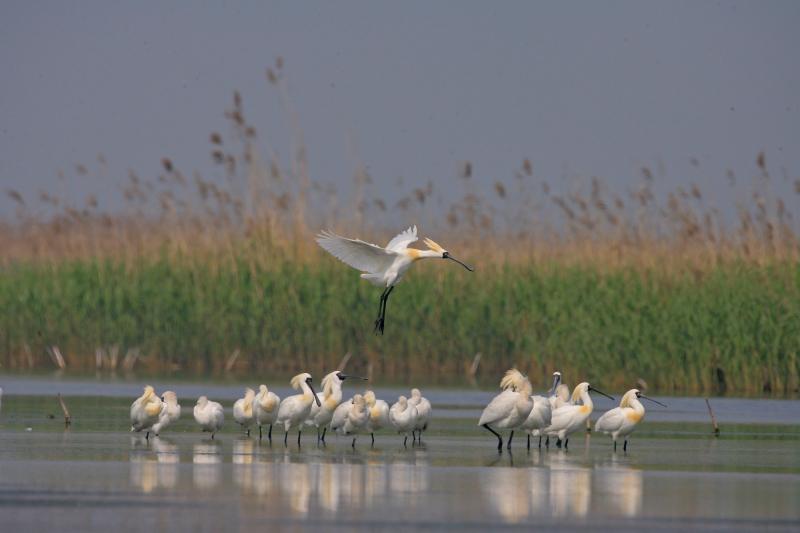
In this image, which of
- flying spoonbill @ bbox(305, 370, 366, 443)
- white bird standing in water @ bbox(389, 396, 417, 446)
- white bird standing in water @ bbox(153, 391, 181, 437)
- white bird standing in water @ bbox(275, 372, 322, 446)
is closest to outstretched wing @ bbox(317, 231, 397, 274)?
flying spoonbill @ bbox(305, 370, 366, 443)

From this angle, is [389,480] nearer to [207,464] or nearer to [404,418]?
[207,464]

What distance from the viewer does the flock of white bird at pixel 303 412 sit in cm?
1681

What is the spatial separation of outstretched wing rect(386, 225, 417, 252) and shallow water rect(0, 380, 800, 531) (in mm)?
1778

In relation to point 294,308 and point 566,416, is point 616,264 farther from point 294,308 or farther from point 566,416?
point 566,416

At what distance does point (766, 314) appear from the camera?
2302 centimetres

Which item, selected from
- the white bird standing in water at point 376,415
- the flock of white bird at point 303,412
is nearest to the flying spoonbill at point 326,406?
the flock of white bird at point 303,412

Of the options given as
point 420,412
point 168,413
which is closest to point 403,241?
point 420,412

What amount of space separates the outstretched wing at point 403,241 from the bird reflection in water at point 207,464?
10.2 feet

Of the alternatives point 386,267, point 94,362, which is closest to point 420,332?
point 94,362

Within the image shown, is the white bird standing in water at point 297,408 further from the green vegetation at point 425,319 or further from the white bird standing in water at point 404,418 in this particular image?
the green vegetation at point 425,319

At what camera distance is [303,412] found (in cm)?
1709

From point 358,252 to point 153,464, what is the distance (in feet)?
15.5

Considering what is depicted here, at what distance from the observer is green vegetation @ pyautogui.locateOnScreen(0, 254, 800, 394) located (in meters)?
23.3

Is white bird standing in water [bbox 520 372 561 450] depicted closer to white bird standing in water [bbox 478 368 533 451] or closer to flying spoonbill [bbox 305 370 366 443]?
white bird standing in water [bbox 478 368 533 451]
